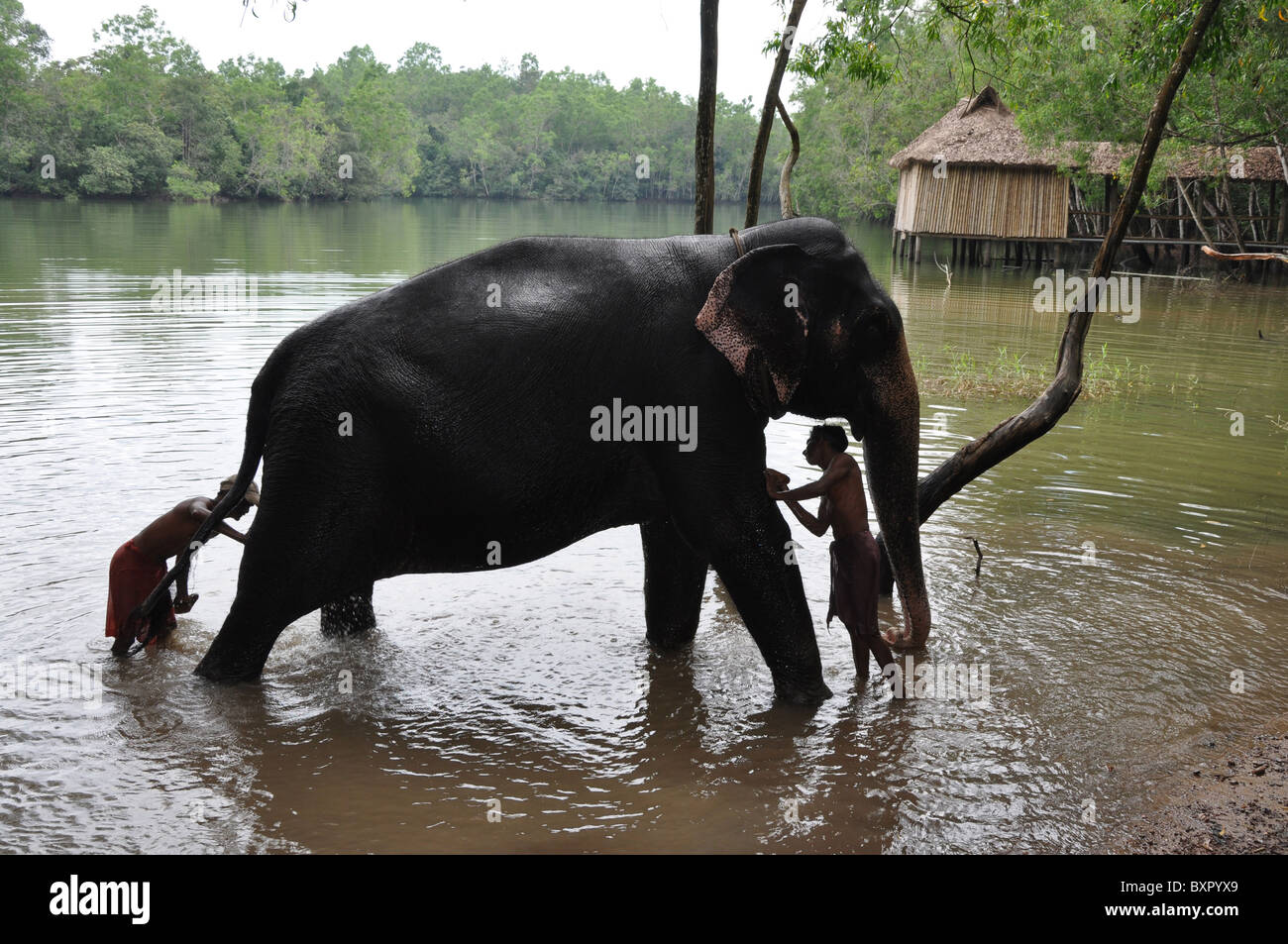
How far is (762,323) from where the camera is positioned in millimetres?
5367

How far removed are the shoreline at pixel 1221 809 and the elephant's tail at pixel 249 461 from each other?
163 inches

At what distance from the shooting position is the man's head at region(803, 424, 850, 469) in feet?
19.7

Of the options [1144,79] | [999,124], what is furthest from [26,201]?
[1144,79]

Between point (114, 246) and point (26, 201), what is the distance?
28577 mm

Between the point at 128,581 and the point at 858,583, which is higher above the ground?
the point at 858,583

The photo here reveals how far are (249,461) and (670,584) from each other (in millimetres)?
2282

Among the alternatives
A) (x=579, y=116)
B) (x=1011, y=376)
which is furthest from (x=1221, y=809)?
(x=579, y=116)

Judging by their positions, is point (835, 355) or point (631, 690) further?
point (631, 690)

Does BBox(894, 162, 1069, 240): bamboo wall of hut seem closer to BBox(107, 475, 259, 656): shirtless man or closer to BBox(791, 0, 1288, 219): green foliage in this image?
BBox(791, 0, 1288, 219): green foliage

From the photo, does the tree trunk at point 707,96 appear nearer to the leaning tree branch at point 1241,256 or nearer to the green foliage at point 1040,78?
the green foliage at point 1040,78

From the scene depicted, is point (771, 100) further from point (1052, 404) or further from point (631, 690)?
point (631, 690)

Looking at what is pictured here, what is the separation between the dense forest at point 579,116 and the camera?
49.6 ft

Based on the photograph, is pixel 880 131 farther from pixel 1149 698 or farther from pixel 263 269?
pixel 1149 698

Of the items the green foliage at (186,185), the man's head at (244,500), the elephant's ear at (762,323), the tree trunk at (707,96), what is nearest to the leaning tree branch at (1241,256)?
the elephant's ear at (762,323)
